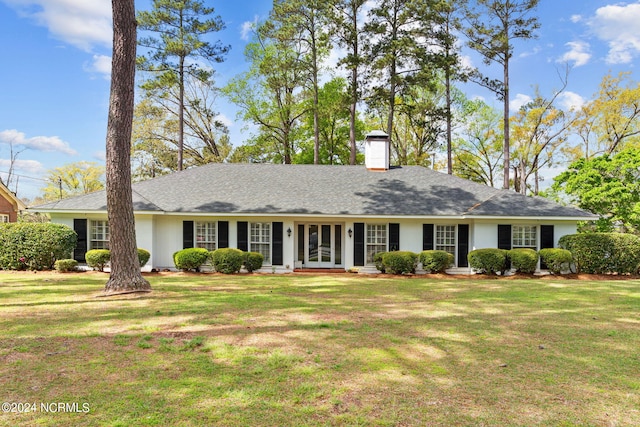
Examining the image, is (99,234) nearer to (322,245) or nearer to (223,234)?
(223,234)

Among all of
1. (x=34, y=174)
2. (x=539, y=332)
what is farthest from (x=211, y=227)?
(x=34, y=174)

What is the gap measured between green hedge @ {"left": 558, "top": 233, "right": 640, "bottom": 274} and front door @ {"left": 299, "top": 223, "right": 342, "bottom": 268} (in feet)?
29.2

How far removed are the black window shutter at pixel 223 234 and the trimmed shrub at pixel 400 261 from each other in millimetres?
6262

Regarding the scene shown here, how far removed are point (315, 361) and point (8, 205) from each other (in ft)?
94.3

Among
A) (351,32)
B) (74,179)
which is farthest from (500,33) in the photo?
(74,179)

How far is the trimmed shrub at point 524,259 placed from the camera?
1331cm

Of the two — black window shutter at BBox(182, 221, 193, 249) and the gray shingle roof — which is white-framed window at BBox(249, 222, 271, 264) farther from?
black window shutter at BBox(182, 221, 193, 249)

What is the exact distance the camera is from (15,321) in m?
5.91

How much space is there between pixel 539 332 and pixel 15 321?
27.7 ft

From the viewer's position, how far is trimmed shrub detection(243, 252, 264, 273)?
1391cm

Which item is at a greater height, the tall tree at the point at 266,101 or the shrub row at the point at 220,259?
the tall tree at the point at 266,101

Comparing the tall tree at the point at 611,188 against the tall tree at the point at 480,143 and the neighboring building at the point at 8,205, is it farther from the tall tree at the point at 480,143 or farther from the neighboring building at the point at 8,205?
the neighboring building at the point at 8,205

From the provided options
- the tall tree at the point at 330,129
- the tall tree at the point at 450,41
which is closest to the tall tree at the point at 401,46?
the tall tree at the point at 450,41

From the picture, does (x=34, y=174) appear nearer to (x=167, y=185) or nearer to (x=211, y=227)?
(x=167, y=185)
